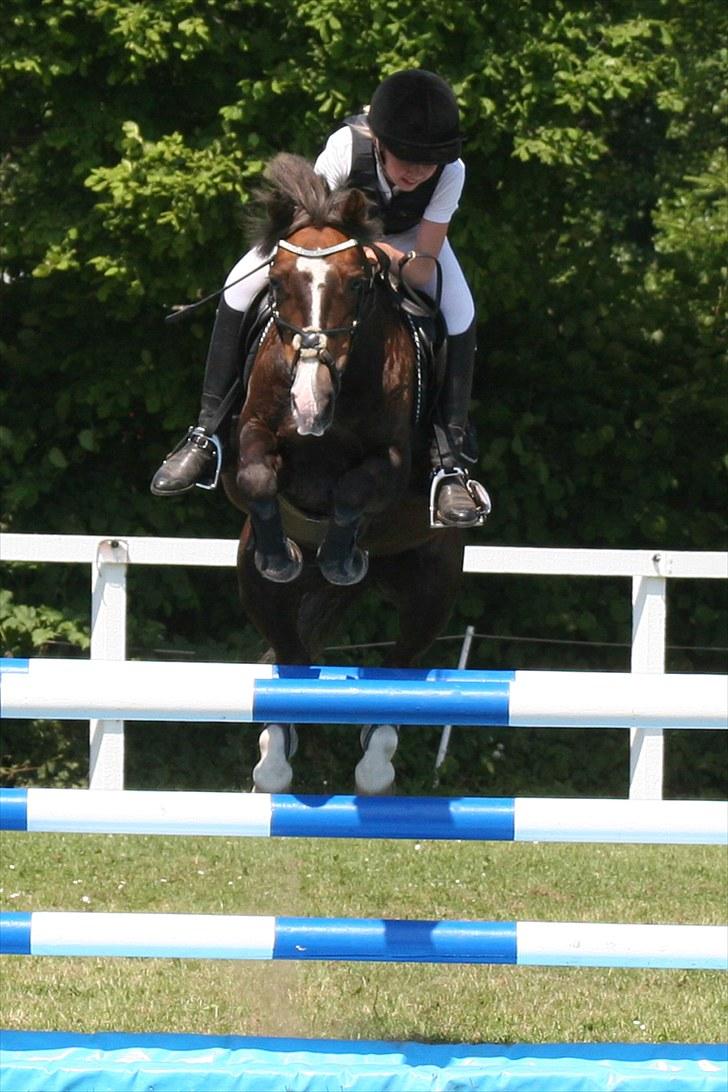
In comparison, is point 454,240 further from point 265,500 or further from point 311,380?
point 311,380

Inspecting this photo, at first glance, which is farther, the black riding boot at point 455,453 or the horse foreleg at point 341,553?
the black riding boot at point 455,453

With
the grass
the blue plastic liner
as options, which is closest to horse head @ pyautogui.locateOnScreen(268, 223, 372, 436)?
the blue plastic liner

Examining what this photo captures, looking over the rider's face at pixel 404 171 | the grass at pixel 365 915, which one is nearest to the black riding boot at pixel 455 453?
the rider's face at pixel 404 171

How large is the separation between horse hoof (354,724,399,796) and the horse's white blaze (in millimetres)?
1232

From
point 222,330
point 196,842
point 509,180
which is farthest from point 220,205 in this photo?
point 222,330

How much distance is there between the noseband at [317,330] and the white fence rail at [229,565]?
157 inches

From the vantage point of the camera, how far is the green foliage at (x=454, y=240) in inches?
344

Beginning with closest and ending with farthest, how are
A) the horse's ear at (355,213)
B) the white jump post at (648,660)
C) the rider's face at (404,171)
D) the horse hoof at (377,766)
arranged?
1. the horse's ear at (355,213)
2. the rider's face at (404,171)
3. the horse hoof at (377,766)
4. the white jump post at (648,660)

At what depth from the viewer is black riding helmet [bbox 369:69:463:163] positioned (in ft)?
14.5

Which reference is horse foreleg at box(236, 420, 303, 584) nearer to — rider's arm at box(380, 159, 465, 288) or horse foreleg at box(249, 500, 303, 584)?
horse foreleg at box(249, 500, 303, 584)

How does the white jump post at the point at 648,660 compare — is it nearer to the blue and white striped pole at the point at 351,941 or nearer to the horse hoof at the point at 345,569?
the horse hoof at the point at 345,569

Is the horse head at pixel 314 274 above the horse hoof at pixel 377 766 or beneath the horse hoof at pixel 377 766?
above

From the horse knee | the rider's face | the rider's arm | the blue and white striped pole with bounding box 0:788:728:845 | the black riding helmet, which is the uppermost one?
the black riding helmet

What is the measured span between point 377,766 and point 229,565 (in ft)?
11.8
